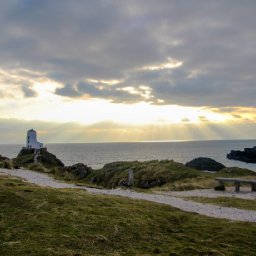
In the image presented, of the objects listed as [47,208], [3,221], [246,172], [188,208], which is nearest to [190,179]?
[246,172]

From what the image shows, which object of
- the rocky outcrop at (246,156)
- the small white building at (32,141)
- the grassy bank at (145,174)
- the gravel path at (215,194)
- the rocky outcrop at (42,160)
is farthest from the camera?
the rocky outcrop at (246,156)

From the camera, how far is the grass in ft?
47.5

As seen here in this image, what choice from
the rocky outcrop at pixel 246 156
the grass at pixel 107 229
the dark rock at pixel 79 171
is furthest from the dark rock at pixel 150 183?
the rocky outcrop at pixel 246 156

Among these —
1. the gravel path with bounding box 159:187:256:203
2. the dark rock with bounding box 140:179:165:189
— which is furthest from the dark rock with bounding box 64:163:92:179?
the gravel path with bounding box 159:187:256:203

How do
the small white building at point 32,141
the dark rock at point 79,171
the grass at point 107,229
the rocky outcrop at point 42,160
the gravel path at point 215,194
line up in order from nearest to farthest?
the grass at point 107,229, the gravel path at point 215,194, the dark rock at point 79,171, the rocky outcrop at point 42,160, the small white building at point 32,141

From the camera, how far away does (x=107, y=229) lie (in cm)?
1691

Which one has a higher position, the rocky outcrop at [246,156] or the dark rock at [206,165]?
the rocky outcrop at [246,156]

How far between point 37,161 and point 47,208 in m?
44.7

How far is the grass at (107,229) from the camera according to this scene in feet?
47.5

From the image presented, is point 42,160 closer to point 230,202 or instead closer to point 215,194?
point 215,194

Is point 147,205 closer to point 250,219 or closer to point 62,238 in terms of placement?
point 250,219

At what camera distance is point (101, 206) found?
2153 centimetres

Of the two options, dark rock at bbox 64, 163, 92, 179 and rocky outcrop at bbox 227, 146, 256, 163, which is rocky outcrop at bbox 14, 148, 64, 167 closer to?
dark rock at bbox 64, 163, 92, 179

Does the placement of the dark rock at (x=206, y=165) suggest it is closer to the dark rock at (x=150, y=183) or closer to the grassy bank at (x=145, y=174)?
the grassy bank at (x=145, y=174)
